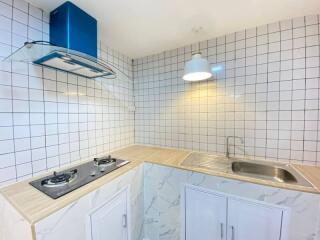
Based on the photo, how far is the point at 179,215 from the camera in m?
1.29

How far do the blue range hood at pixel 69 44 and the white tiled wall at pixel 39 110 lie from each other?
107mm

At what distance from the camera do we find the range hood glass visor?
0.85 meters

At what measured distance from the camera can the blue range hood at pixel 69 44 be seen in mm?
A: 917

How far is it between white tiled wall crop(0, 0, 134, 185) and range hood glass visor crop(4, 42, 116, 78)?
4.4 inches

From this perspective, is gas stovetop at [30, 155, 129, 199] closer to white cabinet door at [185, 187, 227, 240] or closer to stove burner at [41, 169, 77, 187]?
stove burner at [41, 169, 77, 187]

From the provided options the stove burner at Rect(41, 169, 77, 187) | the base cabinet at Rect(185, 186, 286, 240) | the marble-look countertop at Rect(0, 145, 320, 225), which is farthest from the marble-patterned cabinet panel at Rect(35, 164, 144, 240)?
the base cabinet at Rect(185, 186, 286, 240)

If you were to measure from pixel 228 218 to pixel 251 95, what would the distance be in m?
1.10

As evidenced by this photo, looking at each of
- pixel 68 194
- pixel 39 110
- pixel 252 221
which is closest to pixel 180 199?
pixel 252 221

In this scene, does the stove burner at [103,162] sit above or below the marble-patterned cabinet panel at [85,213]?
above

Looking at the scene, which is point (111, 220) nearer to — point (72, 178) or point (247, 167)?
point (72, 178)

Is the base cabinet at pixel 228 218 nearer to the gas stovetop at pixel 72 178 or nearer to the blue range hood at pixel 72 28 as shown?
Result: the gas stovetop at pixel 72 178

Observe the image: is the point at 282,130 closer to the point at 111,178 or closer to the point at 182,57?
the point at 182,57

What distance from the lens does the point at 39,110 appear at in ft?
3.67

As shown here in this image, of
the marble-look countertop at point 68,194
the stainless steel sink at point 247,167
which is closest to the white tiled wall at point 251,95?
the stainless steel sink at point 247,167
